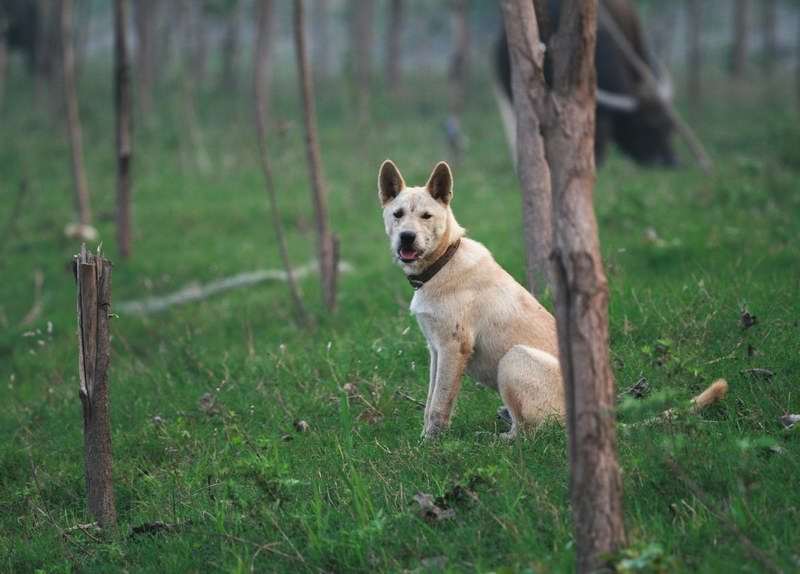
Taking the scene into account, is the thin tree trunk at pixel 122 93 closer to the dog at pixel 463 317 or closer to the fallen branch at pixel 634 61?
the dog at pixel 463 317

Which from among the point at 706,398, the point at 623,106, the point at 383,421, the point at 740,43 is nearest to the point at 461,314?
the point at 383,421

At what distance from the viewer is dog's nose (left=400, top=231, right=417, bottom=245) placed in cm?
564

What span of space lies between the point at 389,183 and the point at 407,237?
0.61 metres

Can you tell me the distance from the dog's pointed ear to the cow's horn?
12345mm

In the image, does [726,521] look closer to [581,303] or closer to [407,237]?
[581,303]

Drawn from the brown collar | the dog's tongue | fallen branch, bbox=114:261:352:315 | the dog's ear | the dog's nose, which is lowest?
fallen branch, bbox=114:261:352:315

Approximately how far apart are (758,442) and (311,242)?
11.5 m

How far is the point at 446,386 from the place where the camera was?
555cm

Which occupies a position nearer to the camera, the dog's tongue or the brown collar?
the dog's tongue

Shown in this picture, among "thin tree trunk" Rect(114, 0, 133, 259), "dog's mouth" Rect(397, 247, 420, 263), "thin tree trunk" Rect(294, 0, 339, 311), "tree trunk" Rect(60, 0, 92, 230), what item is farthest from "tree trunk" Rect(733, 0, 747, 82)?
"dog's mouth" Rect(397, 247, 420, 263)

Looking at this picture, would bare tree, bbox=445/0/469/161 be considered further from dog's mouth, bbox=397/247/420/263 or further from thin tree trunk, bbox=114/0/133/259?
dog's mouth, bbox=397/247/420/263

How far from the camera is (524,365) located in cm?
538

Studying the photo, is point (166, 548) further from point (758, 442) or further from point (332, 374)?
point (758, 442)

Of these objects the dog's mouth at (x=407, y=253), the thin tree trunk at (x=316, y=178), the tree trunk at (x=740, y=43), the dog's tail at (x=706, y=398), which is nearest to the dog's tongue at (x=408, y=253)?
the dog's mouth at (x=407, y=253)
